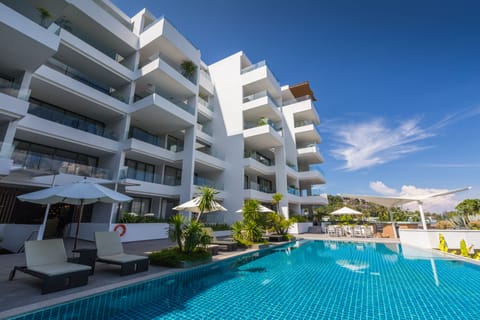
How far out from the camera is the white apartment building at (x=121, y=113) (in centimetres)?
1054

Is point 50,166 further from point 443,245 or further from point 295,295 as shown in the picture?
point 443,245

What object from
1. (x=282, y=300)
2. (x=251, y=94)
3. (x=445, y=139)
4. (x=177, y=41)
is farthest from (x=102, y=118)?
(x=445, y=139)

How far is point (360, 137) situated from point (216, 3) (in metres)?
19.3

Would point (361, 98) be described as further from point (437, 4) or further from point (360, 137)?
point (437, 4)

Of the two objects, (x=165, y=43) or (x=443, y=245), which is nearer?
(x=443, y=245)

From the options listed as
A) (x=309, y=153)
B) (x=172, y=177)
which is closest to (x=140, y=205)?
(x=172, y=177)

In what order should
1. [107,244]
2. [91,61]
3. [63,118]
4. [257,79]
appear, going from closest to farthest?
1. [107,244]
2. [63,118]
3. [91,61]
4. [257,79]

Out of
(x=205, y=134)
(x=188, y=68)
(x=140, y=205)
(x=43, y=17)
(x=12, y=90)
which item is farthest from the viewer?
(x=205, y=134)

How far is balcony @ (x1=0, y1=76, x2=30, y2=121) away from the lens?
9.77 m

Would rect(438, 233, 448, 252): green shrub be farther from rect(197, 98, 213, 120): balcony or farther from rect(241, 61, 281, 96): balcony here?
rect(197, 98, 213, 120): balcony

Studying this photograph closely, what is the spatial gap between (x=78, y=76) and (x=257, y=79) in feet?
50.6

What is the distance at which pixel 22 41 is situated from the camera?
31.9 feet

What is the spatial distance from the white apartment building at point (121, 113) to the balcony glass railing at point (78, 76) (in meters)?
0.10

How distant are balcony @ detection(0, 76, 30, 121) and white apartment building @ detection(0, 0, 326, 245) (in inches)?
1.4
